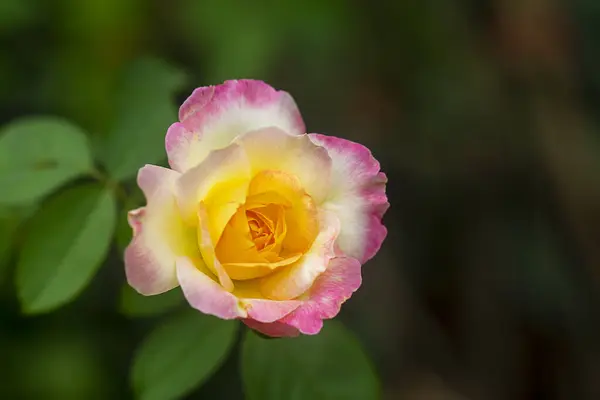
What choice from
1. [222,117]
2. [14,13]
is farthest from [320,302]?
[14,13]

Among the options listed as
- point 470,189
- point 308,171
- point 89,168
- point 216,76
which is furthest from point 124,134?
point 470,189

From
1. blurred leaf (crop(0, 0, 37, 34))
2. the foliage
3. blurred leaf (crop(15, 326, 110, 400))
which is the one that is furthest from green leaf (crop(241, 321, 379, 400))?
blurred leaf (crop(0, 0, 37, 34))

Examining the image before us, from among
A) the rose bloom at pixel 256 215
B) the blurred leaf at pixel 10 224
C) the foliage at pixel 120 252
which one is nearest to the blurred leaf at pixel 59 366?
the blurred leaf at pixel 10 224

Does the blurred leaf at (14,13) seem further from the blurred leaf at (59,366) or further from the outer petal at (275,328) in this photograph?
the outer petal at (275,328)

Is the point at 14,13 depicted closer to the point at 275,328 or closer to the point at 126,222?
the point at 126,222

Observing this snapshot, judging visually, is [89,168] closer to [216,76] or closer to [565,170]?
[216,76]

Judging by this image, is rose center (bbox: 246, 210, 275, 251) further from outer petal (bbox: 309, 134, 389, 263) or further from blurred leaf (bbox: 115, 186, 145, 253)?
blurred leaf (bbox: 115, 186, 145, 253)

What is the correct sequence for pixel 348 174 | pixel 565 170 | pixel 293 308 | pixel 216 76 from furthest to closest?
1. pixel 565 170
2. pixel 216 76
3. pixel 348 174
4. pixel 293 308
